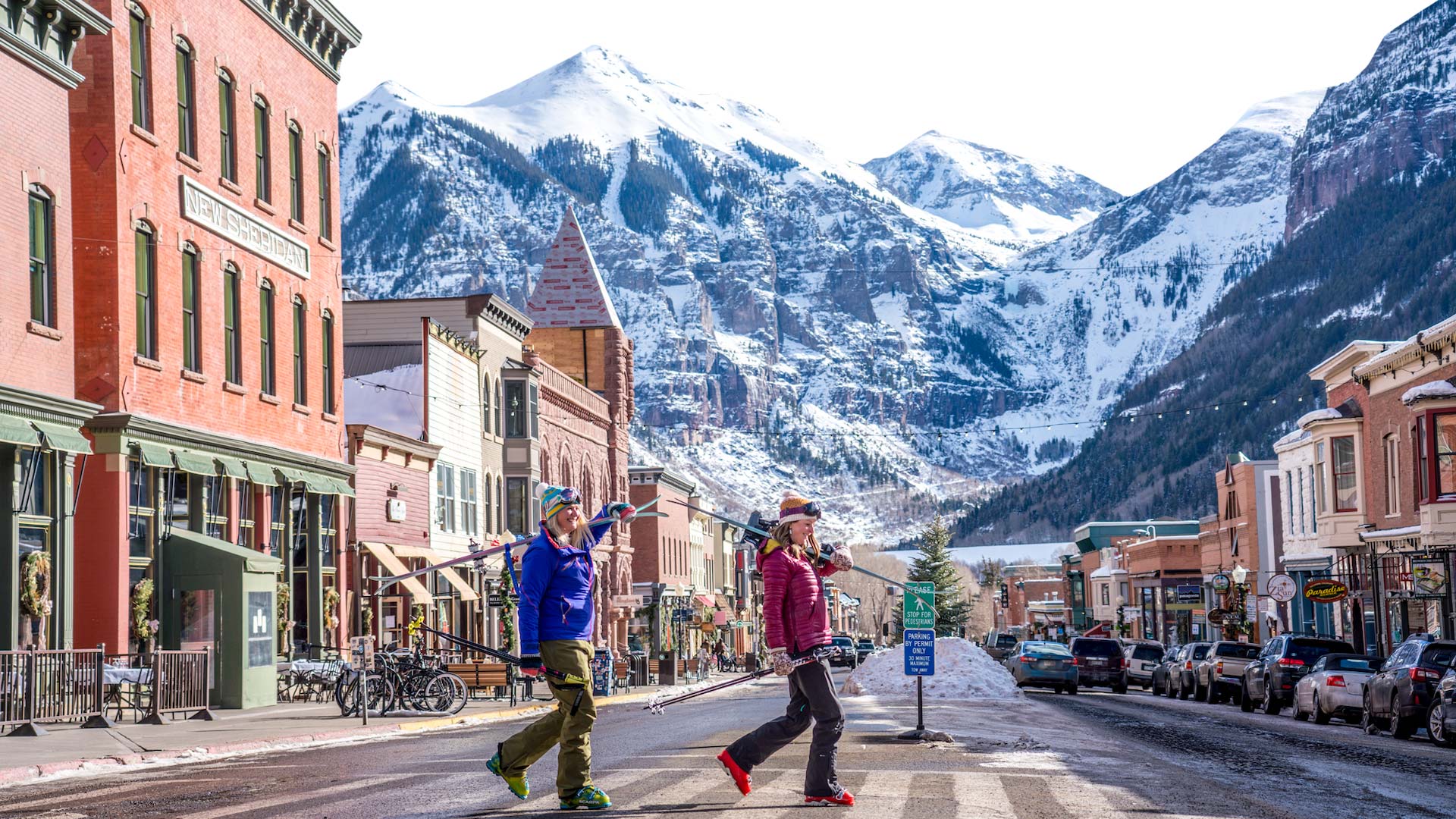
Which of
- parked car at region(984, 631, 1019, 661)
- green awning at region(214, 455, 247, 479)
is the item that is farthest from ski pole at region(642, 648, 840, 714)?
parked car at region(984, 631, 1019, 661)

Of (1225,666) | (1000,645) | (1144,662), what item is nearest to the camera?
(1225,666)

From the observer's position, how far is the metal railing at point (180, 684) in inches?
982

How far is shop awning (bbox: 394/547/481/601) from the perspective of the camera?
149ft

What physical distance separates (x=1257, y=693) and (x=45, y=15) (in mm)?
25951

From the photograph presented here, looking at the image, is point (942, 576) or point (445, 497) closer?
point (445, 497)

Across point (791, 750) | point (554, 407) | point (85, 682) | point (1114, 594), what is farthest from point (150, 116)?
point (1114, 594)

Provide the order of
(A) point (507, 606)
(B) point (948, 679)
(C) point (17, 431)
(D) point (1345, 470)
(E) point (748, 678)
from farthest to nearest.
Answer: (D) point (1345, 470) → (A) point (507, 606) → (B) point (948, 679) → (C) point (17, 431) → (E) point (748, 678)

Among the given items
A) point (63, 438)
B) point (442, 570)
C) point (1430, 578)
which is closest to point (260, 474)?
point (63, 438)

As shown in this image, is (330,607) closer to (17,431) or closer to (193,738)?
(17,431)

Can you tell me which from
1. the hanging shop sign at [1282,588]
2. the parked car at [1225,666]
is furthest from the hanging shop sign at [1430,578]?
the parked car at [1225,666]

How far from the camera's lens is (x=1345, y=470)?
52.9 m

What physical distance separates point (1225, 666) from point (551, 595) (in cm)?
3279

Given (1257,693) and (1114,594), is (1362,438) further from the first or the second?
(1114,594)

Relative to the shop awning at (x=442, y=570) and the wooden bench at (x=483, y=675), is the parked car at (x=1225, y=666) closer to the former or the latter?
the wooden bench at (x=483, y=675)
